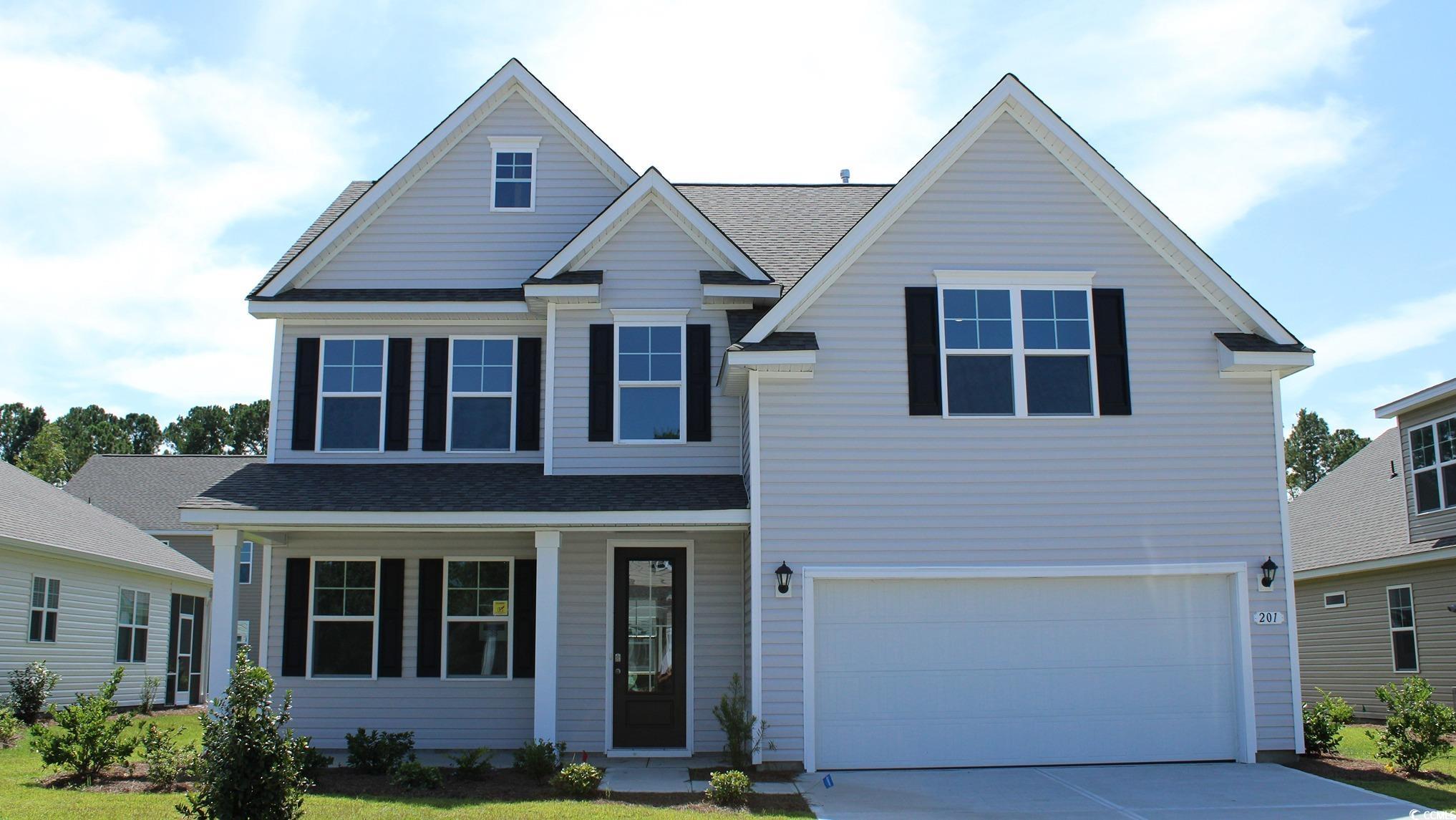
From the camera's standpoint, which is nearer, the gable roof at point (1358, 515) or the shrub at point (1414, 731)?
the shrub at point (1414, 731)

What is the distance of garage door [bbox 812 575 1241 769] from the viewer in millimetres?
13078

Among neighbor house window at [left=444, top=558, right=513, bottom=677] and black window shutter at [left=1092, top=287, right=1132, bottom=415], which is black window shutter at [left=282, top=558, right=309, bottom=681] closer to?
neighbor house window at [left=444, top=558, right=513, bottom=677]

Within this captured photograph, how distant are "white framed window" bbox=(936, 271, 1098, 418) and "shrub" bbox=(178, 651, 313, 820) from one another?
815cm

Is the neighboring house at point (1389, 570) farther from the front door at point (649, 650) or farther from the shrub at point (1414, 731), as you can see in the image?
the front door at point (649, 650)

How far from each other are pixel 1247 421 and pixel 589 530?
26.6 ft

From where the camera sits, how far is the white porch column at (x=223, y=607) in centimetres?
1291

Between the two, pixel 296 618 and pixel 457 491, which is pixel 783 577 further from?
pixel 296 618

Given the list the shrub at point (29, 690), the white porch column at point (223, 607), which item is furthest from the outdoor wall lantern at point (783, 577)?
the shrub at point (29, 690)

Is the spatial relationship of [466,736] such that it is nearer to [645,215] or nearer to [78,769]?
[78,769]

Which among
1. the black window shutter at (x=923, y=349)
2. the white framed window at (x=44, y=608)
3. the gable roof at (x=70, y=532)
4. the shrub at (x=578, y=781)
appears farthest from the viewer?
the white framed window at (x=44, y=608)

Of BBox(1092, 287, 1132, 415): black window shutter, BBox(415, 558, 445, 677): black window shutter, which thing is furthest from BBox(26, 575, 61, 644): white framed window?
BBox(1092, 287, 1132, 415): black window shutter

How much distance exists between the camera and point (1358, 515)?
23.2m

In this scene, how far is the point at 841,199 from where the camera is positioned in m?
18.8

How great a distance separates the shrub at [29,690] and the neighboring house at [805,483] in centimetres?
695
